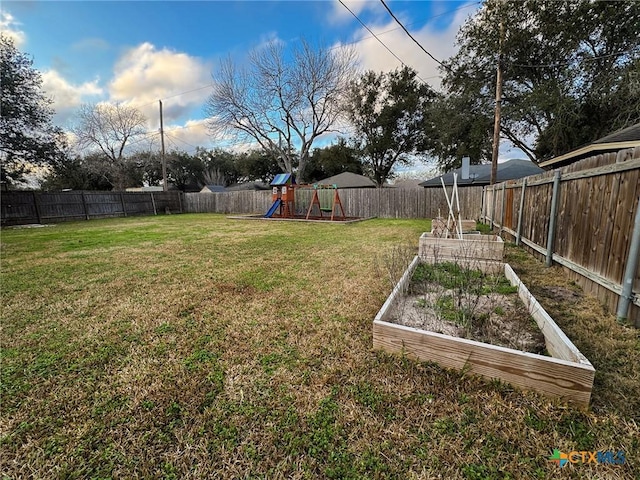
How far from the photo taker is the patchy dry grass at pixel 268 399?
1.03m

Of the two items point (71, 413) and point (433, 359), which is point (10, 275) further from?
point (433, 359)

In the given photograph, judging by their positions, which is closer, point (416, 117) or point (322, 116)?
point (322, 116)

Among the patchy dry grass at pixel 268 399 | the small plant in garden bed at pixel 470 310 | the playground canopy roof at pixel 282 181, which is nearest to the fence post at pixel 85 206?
the playground canopy roof at pixel 282 181

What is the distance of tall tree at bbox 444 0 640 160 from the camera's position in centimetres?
939

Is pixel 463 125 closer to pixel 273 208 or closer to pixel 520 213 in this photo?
pixel 273 208

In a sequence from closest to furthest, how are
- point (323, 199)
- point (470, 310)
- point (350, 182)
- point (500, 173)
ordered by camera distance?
point (470, 310), point (323, 199), point (500, 173), point (350, 182)

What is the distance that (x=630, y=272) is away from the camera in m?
1.89

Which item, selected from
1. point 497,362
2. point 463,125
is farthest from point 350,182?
point 497,362

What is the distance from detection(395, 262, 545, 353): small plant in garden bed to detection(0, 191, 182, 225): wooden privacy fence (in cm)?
1441

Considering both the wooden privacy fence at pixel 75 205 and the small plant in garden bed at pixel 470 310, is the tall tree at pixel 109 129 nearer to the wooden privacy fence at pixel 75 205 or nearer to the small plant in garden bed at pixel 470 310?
the wooden privacy fence at pixel 75 205

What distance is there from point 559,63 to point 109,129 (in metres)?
26.9

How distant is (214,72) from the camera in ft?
50.0

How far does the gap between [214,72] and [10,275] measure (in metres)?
15.4

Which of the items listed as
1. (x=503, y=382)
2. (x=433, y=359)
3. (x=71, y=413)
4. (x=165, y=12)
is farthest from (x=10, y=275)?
(x=165, y=12)
